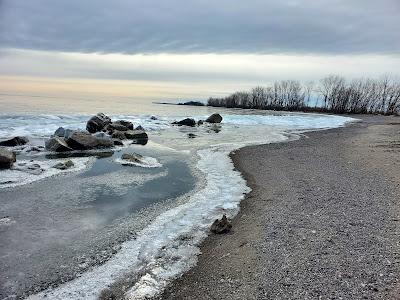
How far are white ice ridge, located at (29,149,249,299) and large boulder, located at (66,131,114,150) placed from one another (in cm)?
1088

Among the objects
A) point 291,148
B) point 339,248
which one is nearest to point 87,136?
point 291,148

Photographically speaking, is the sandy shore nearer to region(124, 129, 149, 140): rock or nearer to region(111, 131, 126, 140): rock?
region(111, 131, 126, 140): rock

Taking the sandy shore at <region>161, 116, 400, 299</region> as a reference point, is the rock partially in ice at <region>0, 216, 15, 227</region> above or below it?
below

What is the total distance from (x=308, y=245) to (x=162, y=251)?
2.58 metres

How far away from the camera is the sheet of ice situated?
11.7 m

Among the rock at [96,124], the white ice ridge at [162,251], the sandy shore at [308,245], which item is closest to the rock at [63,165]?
the white ice ridge at [162,251]

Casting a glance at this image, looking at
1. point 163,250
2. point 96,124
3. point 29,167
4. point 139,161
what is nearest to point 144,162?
point 139,161

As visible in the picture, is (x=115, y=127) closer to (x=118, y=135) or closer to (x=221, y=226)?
(x=118, y=135)

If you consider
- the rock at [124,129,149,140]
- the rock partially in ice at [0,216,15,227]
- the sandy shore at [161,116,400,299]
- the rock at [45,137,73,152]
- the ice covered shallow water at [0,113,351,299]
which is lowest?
the rock at [124,129,149,140]

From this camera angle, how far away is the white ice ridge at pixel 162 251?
535 cm

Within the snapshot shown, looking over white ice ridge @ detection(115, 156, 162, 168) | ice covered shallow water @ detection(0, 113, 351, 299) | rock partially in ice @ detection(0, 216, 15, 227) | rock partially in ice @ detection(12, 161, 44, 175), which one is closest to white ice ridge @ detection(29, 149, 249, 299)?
ice covered shallow water @ detection(0, 113, 351, 299)

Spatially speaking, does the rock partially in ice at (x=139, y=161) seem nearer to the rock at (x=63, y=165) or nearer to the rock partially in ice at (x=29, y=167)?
the rock at (x=63, y=165)

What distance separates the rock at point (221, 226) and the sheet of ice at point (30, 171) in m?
6.93

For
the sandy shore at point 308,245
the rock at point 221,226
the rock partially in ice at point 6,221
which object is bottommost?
the rock partially in ice at point 6,221
